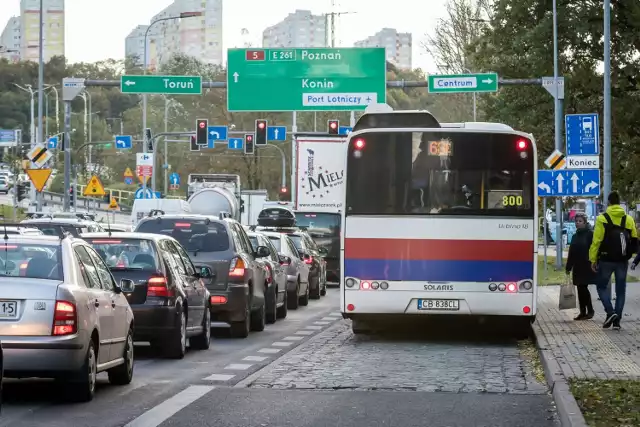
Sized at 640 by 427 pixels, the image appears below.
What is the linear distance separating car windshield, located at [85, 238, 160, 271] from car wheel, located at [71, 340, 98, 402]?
4582mm

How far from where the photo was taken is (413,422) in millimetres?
11609

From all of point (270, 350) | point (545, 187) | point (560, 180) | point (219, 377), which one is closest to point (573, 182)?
point (560, 180)

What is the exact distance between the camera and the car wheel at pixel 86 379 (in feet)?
39.7

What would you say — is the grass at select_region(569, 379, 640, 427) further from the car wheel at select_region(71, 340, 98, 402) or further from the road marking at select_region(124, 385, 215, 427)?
the car wheel at select_region(71, 340, 98, 402)

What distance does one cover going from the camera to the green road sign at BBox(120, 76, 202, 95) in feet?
157

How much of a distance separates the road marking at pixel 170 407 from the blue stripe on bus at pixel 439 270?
6251 millimetres

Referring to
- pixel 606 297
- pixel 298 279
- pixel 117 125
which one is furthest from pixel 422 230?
pixel 117 125

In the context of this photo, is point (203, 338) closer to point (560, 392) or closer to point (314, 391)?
point (314, 391)

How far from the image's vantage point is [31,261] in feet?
40.0

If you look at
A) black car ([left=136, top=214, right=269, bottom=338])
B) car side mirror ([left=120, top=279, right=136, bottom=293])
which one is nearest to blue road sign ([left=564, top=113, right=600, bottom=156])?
black car ([left=136, top=214, right=269, bottom=338])

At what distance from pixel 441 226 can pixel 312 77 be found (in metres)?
30.0

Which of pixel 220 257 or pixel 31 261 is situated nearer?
pixel 31 261

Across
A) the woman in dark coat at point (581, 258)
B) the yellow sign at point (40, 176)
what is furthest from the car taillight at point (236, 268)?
the yellow sign at point (40, 176)

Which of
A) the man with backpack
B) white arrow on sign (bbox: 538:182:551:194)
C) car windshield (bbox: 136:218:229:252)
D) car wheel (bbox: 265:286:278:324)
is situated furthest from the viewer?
white arrow on sign (bbox: 538:182:551:194)
